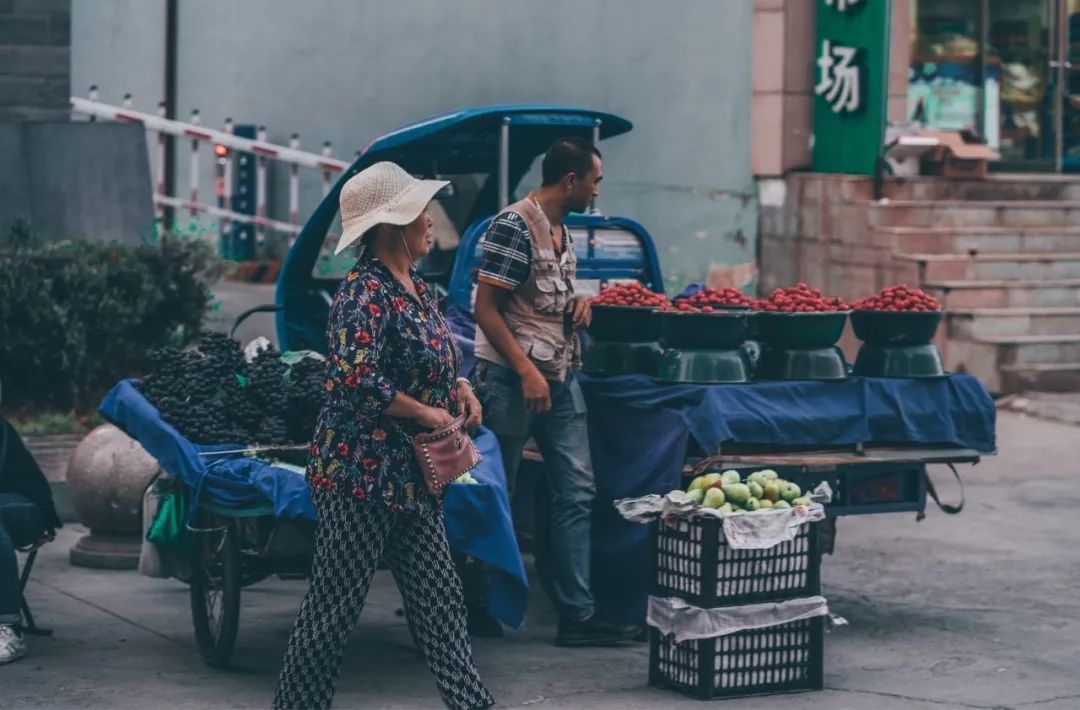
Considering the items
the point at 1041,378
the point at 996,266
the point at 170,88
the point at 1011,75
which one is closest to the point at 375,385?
the point at 1041,378

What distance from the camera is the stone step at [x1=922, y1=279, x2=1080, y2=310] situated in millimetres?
14461

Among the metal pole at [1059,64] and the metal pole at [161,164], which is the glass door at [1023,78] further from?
the metal pole at [161,164]

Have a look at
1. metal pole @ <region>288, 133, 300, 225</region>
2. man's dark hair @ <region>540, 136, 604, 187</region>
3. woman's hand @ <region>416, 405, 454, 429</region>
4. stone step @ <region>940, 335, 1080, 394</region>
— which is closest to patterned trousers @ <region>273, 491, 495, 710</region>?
woman's hand @ <region>416, 405, 454, 429</region>

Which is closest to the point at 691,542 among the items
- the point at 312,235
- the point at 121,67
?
the point at 312,235

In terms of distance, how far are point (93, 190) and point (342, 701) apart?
6.46 meters

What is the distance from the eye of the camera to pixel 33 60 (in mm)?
12648

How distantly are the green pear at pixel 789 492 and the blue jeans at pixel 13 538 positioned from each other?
292 centimetres

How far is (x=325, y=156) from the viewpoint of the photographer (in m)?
16.0

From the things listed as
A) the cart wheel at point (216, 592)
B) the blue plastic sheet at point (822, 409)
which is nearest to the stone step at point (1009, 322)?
the blue plastic sheet at point (822, 409)

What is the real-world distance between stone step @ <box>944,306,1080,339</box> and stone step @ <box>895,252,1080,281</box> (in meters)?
0.41

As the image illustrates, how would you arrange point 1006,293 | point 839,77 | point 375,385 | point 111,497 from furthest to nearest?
1. point 839,77
2. point 1006,293
3. point 111,497
4. point 375,385

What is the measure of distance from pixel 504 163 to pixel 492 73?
6895mm

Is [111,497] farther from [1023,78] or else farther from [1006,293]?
[1023,78]

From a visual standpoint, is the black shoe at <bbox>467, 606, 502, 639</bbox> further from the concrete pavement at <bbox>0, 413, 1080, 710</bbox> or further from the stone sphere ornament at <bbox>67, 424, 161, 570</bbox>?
the stone sphere ornament at <bbox>67, 424, 161, 570</bbox>
